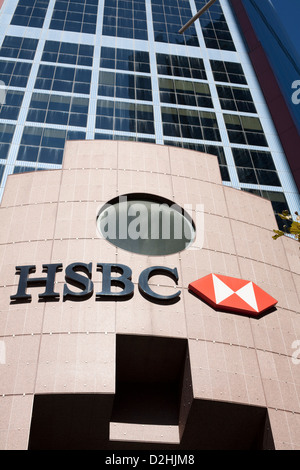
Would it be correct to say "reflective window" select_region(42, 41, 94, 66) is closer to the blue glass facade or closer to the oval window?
the blue glass facade

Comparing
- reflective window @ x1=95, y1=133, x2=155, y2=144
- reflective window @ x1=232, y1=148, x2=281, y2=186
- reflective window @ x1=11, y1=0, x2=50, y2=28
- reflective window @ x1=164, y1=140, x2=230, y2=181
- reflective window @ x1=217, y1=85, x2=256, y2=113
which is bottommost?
reflective window @ x1=232, y1=148, x2=281, y2=186

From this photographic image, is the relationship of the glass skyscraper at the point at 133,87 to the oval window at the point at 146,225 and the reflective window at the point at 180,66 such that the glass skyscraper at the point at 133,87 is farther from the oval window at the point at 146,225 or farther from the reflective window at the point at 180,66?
the oval window at the point at 146,225

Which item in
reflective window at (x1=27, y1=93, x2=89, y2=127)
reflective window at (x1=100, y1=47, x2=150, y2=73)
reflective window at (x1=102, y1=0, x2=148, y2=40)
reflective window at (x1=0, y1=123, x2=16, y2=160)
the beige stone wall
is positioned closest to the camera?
the beige stone wall

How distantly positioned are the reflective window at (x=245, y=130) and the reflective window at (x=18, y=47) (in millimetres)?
Answer: 23863

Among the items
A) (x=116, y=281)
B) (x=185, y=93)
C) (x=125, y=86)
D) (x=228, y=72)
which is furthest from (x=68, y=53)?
(x=116, y=281)

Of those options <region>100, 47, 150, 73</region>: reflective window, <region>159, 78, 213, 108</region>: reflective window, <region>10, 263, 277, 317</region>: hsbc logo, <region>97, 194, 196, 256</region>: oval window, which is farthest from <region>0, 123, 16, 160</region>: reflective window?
<region>10, 263, 277, 317</region>: hsbc logo

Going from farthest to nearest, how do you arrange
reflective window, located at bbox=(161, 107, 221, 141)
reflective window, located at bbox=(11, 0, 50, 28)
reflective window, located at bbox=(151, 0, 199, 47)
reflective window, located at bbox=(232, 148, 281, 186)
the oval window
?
1. reflective window, located at bbox=(151, 0, 199, 47)
2. reflective window, located at bbox=(11, 0, 50, 28)
3. reflective window, located at bbox=(161, 107, 221, 141)
4. reflective window, located at bbox=(232, 148, 281, 186)
5. the oval window

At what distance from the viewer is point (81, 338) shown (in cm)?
1808

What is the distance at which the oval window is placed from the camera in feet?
71.9

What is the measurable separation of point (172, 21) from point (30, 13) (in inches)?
724

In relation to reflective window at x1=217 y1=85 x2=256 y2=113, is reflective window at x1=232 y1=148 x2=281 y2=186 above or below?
below

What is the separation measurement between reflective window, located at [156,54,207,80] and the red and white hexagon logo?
39821mm

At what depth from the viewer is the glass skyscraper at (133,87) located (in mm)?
46062

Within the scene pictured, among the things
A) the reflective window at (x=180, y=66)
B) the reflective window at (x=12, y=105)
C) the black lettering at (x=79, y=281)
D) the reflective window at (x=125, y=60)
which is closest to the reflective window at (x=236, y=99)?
the reflective window at (x=180, y=66)
